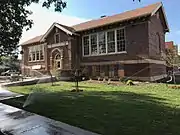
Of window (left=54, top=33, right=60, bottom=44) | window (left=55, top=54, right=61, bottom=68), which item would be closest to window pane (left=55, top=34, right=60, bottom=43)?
window (left=54, top=33, right=60, bottom=44)

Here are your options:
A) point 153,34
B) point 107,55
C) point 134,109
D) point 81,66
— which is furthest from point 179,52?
point 134,109

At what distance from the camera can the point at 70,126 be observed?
6453 millimetres

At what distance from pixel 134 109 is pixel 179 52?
1817cm

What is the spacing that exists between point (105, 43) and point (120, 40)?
1942mm

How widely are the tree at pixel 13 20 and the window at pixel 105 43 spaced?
1333cm

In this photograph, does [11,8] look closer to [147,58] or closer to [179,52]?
[147,58]

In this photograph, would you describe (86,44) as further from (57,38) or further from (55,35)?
(55,35)

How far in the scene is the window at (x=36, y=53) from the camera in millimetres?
33397

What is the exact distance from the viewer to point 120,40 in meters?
24.2

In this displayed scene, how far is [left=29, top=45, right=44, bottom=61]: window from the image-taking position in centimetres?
3340

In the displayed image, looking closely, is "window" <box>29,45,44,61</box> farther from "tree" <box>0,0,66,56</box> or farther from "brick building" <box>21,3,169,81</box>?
"tree" <box>0,0,66,56</box>

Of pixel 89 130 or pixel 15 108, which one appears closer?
pixel 89 130

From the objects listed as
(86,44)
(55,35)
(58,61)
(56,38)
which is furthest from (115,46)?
(55,35)

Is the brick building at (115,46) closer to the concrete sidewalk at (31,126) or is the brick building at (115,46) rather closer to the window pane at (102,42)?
the window pane at (102,42)
